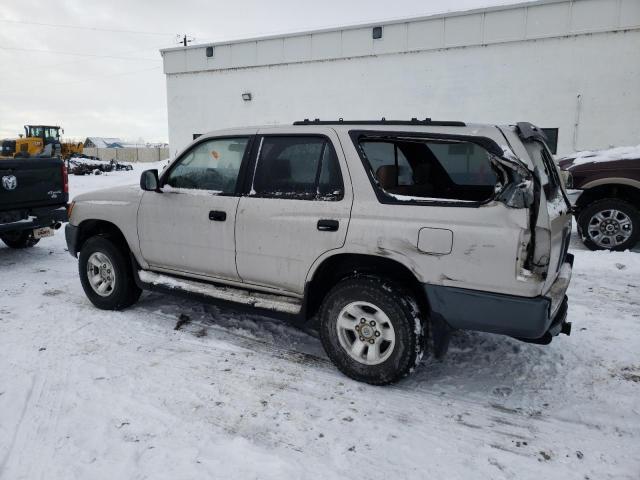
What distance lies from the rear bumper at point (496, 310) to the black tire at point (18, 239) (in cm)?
707

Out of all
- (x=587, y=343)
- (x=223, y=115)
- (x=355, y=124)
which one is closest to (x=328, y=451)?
(x=355, y=124)

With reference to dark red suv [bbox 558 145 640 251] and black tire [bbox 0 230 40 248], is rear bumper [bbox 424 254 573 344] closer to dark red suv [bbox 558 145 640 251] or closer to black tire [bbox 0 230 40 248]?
dark red suv [bbox 558 145 640 251]

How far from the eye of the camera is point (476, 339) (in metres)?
4.17

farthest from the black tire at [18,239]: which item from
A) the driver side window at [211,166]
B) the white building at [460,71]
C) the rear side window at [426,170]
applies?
the white building at [460,71]

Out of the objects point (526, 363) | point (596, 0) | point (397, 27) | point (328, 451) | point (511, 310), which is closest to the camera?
point (328, 451)

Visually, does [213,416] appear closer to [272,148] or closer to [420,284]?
[420,284]

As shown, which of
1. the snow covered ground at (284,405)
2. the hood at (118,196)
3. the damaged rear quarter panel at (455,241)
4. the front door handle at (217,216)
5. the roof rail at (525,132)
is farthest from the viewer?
the hood at (118,196)

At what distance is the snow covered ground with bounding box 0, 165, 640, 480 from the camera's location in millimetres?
2561

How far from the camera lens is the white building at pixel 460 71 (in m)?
12.1

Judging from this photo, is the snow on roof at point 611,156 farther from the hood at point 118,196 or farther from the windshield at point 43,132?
the windshield at point 43,132

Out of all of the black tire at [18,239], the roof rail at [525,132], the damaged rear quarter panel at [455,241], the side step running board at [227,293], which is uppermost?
the roof rail at [525,132]

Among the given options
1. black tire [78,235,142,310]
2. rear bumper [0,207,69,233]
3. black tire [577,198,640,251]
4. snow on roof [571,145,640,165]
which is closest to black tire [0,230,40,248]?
rear bumper [0,207,69,233]

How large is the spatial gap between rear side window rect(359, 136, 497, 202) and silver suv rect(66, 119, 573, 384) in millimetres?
16

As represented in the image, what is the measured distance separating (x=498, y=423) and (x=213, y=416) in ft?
5.99
